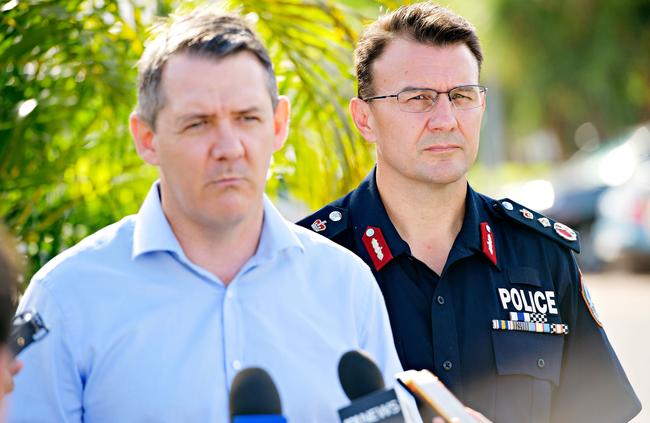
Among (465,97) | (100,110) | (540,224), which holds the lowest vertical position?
(540,224)

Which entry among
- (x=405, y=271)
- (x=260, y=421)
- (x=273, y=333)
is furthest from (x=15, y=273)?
(x=405, y=271)

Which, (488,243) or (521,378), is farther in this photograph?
(488,243)

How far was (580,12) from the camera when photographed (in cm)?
2623

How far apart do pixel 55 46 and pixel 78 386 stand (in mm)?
2109

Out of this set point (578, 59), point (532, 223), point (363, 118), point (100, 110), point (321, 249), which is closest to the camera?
point (321, 249)

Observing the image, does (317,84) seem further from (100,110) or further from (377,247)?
(377,247)

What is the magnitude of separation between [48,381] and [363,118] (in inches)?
67.6

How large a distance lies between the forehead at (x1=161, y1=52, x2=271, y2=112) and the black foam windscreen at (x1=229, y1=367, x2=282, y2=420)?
642 millimetres

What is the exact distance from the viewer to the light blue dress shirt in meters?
2.45

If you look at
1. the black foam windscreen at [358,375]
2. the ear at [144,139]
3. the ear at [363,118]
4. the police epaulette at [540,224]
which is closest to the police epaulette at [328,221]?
the ear at [363,118]

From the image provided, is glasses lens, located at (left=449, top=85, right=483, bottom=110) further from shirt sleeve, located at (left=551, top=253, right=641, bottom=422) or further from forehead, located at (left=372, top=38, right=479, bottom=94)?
shirt sleeve, located at (left=551, top=253, right=641, bottom=422)

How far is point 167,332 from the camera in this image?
250 centimetres

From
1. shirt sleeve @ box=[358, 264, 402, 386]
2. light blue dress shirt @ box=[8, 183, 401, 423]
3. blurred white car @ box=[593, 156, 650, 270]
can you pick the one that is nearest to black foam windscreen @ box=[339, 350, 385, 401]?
light blue dress shirt @ box=[8, 183, 401, 423]

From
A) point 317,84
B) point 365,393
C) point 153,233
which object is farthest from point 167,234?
point 317,84
